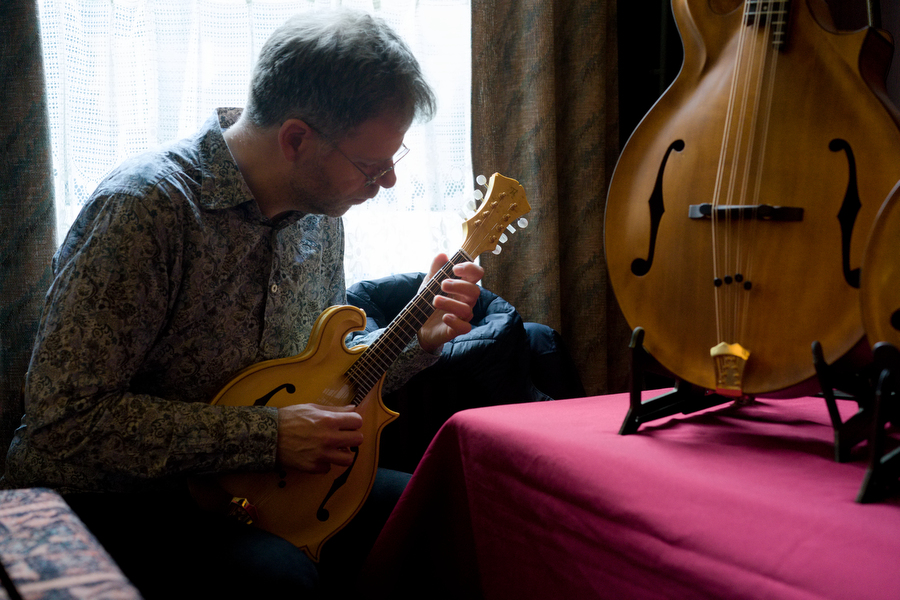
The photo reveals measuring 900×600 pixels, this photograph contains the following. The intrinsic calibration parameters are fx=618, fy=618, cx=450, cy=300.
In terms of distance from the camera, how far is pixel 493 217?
1085mm

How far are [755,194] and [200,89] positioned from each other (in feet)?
5.12

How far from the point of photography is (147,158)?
0.94 m

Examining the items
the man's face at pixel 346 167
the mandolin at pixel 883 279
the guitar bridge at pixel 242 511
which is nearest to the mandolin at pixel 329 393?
the guitar bridge at pixel 242 511

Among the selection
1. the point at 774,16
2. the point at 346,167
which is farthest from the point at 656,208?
the point at 346,167

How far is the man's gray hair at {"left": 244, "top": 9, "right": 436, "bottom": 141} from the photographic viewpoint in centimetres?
94

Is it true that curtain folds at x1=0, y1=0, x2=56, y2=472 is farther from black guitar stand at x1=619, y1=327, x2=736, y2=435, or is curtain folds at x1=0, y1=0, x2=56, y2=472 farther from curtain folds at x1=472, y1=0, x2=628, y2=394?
black guitar stand at x1=619, y1=327, x2=736, y2=435

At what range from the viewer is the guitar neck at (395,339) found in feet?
3.49

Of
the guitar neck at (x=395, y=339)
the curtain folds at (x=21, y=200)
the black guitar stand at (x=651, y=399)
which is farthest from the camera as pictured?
the curtain folds at (x=21, y=200)

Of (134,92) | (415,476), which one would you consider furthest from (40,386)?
(134,92)

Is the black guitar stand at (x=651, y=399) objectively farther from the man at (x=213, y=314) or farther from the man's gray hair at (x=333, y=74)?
the man's gray hair at (x=333, y=74)

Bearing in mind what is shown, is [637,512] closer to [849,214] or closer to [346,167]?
[849,214]

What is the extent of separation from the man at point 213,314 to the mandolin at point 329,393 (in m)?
0.04

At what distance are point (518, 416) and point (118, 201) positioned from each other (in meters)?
0.62

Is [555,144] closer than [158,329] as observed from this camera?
No
